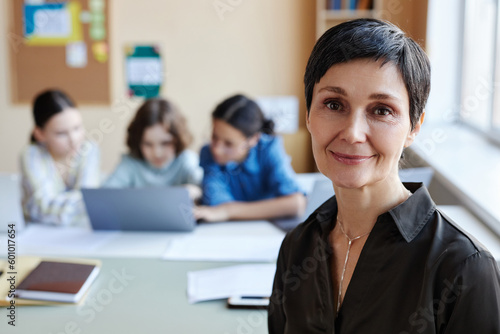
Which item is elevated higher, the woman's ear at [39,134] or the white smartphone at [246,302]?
the woman's ear at [39,134]

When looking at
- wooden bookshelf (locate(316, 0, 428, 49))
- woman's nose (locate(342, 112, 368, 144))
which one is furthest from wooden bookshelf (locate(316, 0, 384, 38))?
woman's nose (locate(342, 112, 368, 144))

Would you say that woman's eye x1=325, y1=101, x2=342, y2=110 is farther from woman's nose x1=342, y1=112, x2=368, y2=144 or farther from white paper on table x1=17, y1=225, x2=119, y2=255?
white paper on table x1=17, y1=225, x2=119, y2=255

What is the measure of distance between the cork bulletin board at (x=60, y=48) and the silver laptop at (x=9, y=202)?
2409mm

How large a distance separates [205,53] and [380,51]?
11.9 feet

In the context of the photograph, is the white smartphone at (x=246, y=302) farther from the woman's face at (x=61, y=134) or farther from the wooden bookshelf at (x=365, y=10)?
the wooden bookshelf at (x=365, y=10)

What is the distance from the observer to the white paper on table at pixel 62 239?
1.99m

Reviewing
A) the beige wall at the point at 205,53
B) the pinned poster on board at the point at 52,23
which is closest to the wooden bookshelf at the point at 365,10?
the beige wall at the point at 205,53

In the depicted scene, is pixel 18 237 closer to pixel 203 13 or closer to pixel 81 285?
pixel 81 285

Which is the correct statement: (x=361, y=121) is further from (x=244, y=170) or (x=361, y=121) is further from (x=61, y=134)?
(x=61, y=134)

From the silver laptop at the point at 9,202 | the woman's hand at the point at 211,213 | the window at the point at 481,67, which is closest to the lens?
the silver laptop at the point at 9,202

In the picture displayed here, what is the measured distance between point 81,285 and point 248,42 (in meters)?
3.13

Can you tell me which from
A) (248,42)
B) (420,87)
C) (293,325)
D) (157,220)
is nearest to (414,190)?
(420,87)

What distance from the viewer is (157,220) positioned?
2.11m

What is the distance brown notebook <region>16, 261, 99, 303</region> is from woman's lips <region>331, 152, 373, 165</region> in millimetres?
936
